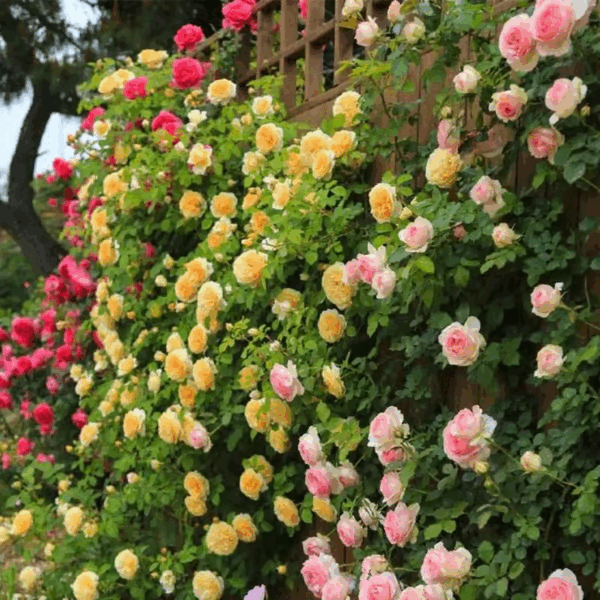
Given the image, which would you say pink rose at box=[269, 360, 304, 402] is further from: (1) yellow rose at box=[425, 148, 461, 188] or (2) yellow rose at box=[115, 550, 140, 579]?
(2) yellow rose at box=[115, 550, 140, 579]

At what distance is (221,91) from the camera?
4.12 metres

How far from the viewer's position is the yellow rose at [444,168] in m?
2.69

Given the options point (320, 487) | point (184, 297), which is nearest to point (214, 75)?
point (184, 297)

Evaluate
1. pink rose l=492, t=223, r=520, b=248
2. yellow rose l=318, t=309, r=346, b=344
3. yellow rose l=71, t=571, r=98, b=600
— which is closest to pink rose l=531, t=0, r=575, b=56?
pink rose l=492, t=223, r=520, b=248

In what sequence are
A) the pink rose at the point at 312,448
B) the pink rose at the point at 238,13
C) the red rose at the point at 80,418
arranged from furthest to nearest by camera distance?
the red rose at the point at 80,418, the pink rose at the point at 238,13, the pink rose at the point at 312,448

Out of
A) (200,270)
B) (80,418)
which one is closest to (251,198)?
(200,270)

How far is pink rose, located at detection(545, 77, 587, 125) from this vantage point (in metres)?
2.31

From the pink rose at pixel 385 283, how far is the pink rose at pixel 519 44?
0.52 m

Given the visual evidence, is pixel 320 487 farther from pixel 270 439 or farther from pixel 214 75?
pixel 214 75

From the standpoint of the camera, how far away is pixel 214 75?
452 cm

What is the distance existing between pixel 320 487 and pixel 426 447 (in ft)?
1.05

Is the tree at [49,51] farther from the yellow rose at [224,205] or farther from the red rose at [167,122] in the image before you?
the yellow rose at [224,205]

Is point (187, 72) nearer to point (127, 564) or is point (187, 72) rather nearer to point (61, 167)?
point (61, 167)

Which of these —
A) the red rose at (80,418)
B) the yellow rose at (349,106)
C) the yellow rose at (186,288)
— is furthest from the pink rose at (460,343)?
the red rose at (80,418)
